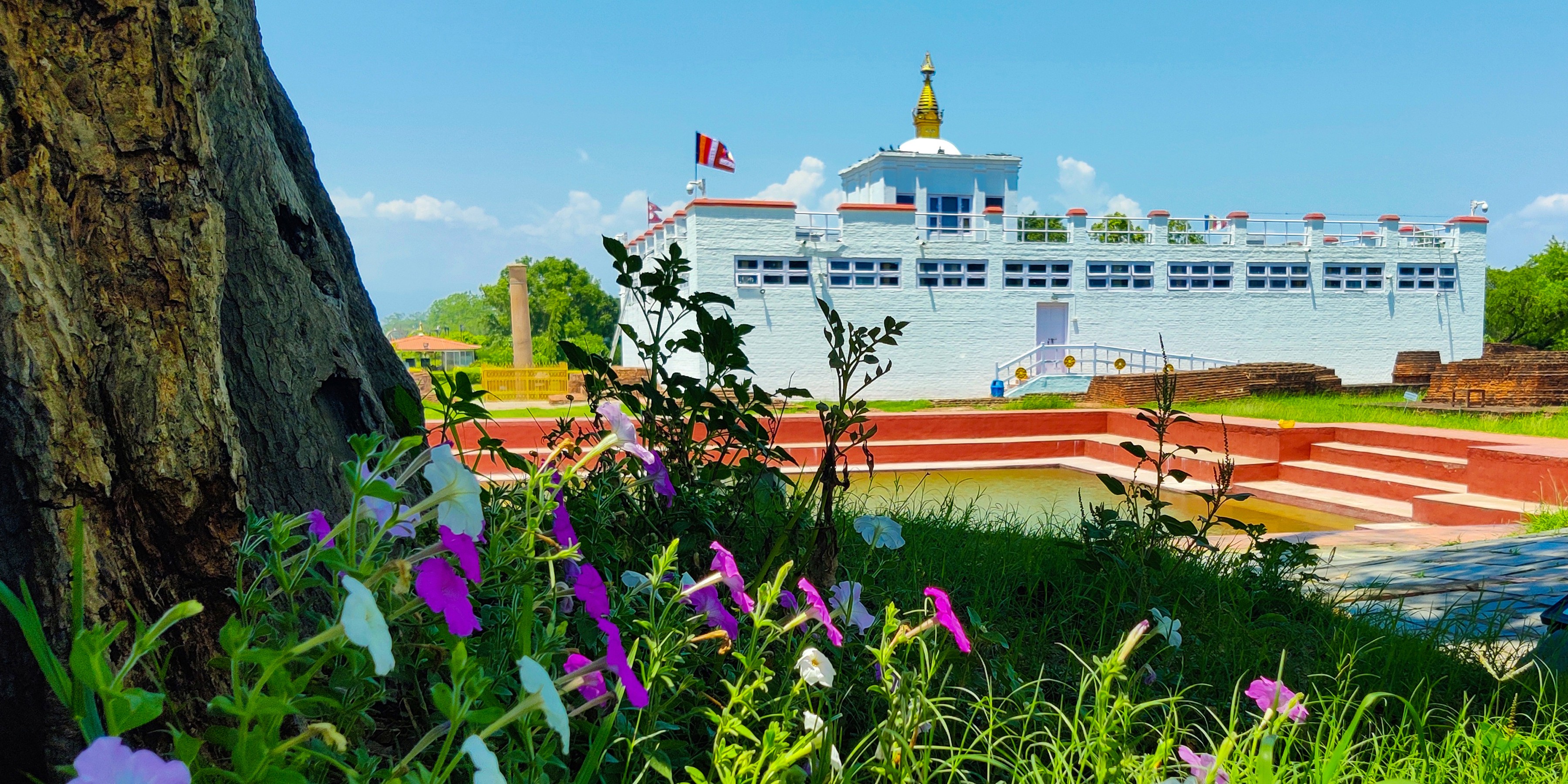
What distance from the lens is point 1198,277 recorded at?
2409 centimetres

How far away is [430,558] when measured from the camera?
3.03 feet

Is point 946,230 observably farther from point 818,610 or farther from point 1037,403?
point 818,610

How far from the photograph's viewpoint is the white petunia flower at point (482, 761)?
0.66 m

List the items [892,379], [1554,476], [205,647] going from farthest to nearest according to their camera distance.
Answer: [892,379], [1554,476], [205,647]

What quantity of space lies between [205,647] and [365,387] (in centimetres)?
74

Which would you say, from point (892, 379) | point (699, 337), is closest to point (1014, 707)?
point (699, 337)

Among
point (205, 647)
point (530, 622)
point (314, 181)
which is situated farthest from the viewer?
point (314, 181)

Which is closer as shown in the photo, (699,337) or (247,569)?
(247,569)

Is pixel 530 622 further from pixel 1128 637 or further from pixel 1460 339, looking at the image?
pixel 1460 339

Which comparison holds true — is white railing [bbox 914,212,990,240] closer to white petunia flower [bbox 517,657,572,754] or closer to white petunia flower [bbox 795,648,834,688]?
white petunia flower [bbox 795,648,834,688]

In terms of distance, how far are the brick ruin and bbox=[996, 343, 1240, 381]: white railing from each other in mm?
5935

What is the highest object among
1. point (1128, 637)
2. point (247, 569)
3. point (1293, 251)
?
point (1293, 251)

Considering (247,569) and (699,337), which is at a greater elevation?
(699,337)

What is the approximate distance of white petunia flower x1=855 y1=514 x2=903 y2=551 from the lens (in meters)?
1.83
